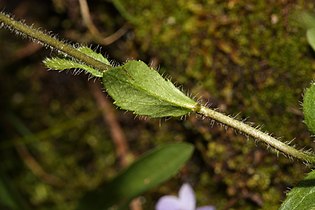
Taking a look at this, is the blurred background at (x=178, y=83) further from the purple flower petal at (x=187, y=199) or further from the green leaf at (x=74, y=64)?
the green leaf at (x=74, y=64)

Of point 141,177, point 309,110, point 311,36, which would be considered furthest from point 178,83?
point 309,110

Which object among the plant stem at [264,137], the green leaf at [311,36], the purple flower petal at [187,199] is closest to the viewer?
the plant stem at [264,137]

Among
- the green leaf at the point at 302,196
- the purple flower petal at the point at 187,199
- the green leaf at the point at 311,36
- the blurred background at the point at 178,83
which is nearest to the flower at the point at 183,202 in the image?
the purple flower petal at the point at 187,199

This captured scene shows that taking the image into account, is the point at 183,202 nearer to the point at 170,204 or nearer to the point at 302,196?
the point at 170,204

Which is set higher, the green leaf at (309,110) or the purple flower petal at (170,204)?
the green leaf at (309,110)

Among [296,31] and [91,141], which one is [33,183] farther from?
[296,31]

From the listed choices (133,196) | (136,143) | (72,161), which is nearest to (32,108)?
Answer: (72,161)

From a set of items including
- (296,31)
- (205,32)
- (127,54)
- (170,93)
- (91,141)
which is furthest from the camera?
(91,141)
